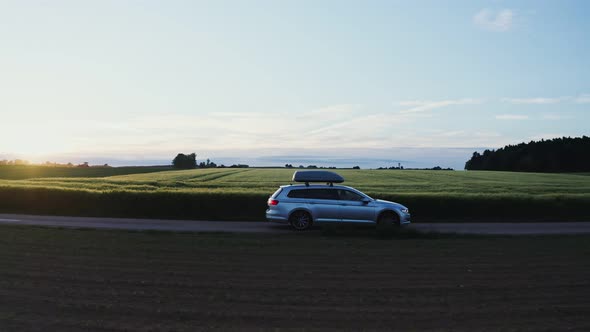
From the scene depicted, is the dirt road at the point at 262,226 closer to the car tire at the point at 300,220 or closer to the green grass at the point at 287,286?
the car tire at the point at 300,220

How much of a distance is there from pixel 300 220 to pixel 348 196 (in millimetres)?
1826

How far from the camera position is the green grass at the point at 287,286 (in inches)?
275

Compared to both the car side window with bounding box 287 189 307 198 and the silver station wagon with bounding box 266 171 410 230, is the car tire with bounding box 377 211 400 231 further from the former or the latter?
the car side window with bounding box 287 189 307 198

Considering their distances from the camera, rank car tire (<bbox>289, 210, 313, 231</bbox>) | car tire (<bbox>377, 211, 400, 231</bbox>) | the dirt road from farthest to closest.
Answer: car tire (<bbox>377, 211, 400, 231</bbox>) < car tire (<bbox>289, 210, 313, 231</bbox>) < the dirt road

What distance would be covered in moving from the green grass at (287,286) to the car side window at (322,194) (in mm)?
5062

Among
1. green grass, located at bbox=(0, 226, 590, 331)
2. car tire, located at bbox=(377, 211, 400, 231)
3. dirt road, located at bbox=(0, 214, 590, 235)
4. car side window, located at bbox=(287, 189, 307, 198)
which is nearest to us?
green grass, located at bbox=(0, 226, 590, 331)

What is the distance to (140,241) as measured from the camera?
14.2m

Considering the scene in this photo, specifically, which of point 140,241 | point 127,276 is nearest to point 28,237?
point 140,241

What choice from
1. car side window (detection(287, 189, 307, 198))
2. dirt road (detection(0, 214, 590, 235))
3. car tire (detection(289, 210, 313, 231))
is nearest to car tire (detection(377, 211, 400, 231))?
dirt road (detection(0, 214, 590, 235))

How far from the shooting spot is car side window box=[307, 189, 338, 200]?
63.3ft

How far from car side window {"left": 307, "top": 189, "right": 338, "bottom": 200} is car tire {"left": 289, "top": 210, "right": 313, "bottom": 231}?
0.68m

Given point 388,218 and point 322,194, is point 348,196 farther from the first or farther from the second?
point 388,218

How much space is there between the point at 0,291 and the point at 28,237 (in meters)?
6.71

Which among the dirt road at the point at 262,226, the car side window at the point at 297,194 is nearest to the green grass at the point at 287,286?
the dirt road at the point at 262,226
